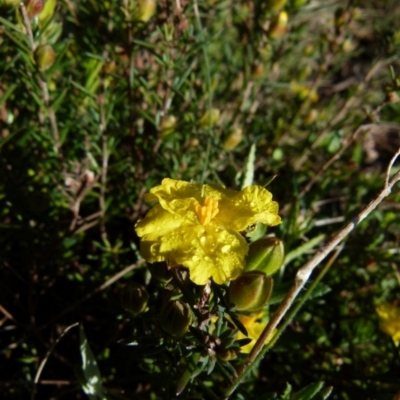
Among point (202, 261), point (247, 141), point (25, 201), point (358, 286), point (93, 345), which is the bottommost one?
point (358, 286)

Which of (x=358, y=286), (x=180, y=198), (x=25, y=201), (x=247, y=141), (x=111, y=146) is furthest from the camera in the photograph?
(x=247, y=141)

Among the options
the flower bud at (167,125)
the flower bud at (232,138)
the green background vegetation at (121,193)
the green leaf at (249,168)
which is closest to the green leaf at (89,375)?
the green background vegetation at (121,193)

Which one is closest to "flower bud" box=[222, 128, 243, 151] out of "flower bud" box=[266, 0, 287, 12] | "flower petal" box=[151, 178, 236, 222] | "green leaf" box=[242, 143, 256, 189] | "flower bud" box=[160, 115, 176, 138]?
"flower bud" box=[160, 115, 176, 138]

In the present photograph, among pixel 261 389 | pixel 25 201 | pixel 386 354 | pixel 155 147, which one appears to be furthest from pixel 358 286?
pixel 25 201

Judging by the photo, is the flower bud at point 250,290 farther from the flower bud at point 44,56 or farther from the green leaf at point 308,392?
the flower bud at point 44,56

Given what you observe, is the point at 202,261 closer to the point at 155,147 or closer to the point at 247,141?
the point at 155,147

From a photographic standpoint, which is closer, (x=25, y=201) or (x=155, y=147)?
(x=25, y=201)
